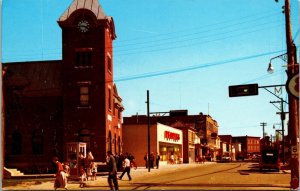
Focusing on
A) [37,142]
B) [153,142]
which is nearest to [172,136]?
[153,142]

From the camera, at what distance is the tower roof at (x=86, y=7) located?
4616 centimetres

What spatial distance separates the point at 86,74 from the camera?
45.5 metres

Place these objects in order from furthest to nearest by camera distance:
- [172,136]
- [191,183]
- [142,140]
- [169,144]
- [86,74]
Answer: [172,136]
[169,144]
[142,140]
[86,74]
[191,183]

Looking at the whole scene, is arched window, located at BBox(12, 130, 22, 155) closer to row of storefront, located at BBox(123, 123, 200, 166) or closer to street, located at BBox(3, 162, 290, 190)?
street, located at BBox(3, 162, 290, 190)

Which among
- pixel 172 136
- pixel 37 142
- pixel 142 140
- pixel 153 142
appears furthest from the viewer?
pixel 172 136

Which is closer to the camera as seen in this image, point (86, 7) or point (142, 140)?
point (86, 7)

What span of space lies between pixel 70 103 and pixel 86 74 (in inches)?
123

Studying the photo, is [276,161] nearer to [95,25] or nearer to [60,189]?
Result: [95,25]

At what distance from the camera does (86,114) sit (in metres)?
44.6

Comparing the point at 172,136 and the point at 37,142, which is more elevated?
the point at 172,136

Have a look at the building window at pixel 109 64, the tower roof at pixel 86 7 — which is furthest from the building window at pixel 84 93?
the tower roof at pixel 86 7

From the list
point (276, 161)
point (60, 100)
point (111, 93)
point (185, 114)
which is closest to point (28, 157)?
point (60, 100)

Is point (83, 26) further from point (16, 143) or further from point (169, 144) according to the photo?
point (169, 144)

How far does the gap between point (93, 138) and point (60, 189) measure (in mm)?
21669
